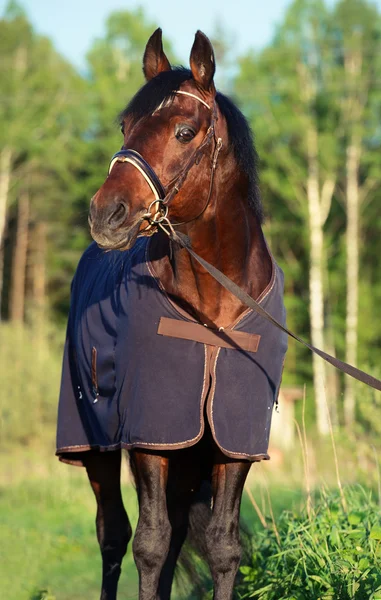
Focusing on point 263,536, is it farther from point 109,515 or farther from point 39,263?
point 39,263

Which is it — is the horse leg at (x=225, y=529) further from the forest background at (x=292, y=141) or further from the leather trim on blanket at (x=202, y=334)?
the forest background at (x=292, y=141)

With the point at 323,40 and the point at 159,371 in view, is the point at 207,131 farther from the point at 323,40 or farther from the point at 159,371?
the point at 323,40

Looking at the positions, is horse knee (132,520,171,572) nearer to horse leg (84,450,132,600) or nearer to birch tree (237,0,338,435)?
horse leg (84,450,132,600)

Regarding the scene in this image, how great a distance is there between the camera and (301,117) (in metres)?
28.5

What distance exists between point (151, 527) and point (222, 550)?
1.12 ft

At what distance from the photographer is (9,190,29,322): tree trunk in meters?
34.6

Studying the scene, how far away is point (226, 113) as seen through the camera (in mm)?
4141

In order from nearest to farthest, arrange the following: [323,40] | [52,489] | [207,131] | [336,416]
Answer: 1. [207,131]
2. [52,489]
3. [336,416]
4. [323,40]

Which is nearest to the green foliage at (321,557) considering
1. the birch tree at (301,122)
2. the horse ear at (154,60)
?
the horse ear at (154,60)

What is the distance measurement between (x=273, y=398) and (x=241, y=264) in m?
0.69

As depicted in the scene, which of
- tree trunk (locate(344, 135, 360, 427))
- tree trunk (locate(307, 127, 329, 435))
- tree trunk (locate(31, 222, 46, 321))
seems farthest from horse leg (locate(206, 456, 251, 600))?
tree trunk (locate(31, 222, 46, 321))

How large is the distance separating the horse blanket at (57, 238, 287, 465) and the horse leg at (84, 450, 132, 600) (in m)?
0.82

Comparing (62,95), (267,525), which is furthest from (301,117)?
(267,525)

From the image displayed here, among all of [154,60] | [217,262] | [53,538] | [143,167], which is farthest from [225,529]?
[53,538]
